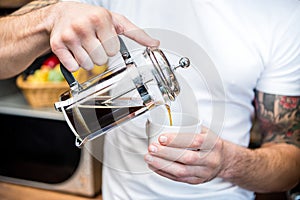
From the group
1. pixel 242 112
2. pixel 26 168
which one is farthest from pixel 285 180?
pixel 26 168

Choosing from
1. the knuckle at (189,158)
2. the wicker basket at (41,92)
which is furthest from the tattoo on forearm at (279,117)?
the wicker basket at (41,92)

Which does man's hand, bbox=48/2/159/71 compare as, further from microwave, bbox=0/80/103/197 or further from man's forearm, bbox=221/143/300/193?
microwave, bbox=0/80/103/197

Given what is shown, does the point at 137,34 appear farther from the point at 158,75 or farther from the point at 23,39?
the point at 23,39

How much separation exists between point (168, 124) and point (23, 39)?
34 centimetres

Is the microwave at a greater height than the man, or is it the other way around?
the man

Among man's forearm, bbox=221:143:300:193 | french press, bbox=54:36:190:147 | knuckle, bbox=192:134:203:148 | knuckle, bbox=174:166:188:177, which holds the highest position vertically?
french press, bbox=54:36:190:147

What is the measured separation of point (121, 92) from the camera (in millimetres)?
715

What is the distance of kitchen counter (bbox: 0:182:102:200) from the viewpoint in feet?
5.88

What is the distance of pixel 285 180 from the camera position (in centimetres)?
112

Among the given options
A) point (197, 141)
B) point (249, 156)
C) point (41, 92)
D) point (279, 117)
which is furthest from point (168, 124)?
point (41, 92)

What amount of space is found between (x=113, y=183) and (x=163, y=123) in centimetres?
43

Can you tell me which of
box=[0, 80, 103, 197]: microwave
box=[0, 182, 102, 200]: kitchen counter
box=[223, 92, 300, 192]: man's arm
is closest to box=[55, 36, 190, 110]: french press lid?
box=[223, 92, 300, 192]: man's arm

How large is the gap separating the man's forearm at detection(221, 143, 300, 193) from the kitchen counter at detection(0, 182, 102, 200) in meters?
0.84

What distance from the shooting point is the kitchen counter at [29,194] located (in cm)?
179
